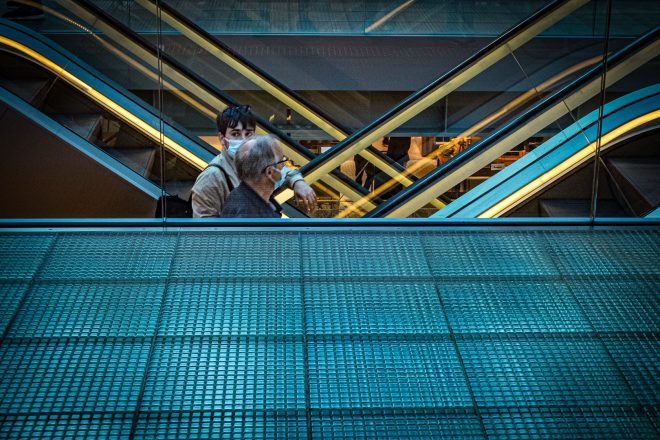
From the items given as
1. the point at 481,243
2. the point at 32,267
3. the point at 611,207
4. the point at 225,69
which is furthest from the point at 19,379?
the point at 225,69

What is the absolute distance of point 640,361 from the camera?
194 centimetres

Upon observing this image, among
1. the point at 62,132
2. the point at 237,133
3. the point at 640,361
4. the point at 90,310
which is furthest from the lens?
the point at 62,132

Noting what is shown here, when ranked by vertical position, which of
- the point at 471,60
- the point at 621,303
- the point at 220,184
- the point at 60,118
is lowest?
the point at 621,303

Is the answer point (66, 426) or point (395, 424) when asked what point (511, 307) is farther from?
point (66, 426)

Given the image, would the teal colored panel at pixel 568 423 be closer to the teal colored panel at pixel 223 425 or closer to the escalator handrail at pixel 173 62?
the teal colored panel at pixel 223 425

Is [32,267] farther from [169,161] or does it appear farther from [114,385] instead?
[169,161]

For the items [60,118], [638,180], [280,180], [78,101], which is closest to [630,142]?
[638,180]

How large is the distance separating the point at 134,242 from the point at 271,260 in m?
0.53

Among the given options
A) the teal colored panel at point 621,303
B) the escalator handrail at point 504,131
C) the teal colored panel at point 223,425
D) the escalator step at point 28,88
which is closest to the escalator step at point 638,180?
the escalator handrail at point 504,131

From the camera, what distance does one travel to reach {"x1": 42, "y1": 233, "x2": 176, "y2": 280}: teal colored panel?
7.49ft

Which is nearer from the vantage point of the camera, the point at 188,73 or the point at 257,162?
the point at 257,162

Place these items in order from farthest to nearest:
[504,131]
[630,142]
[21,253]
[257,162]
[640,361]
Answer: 1. [504,131]
2. [630,142]
3. [257,162]
4. [21,253]
5. [640,361]

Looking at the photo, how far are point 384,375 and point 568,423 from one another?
489mm

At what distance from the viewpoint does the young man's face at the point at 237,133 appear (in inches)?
138
